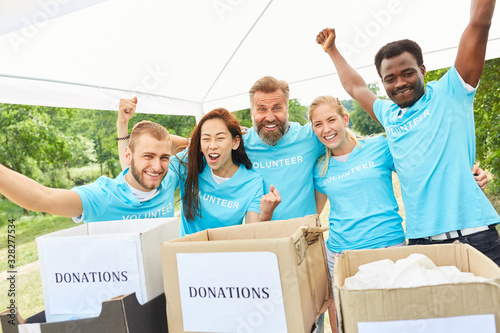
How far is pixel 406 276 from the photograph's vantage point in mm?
1037

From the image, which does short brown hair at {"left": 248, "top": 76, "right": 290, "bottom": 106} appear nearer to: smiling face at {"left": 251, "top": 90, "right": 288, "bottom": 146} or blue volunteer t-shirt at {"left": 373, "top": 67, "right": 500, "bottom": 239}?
smiling face at {"left": 251, "top": 90, "right": 288, "bottom": 146}

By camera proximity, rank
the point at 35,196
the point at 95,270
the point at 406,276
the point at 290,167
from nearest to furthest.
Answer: the point at 406,276 < the point at 95,270 < the point at 35,196 < the point at 290,167

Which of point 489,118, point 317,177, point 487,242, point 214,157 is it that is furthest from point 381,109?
point 489,118

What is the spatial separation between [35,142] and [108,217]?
1062cm

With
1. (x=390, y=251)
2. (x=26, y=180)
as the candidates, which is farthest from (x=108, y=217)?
(x=390, y=251)

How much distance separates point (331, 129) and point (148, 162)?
1.01 metres

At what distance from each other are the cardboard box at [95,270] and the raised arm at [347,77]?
1587mm

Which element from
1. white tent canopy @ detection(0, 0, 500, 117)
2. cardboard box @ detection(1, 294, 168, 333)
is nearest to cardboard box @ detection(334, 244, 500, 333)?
cardboard box @ detection(1, 294, 168, 333)

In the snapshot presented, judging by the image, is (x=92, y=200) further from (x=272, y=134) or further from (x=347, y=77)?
(x=347, y=77)

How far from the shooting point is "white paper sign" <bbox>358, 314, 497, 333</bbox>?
905 mm

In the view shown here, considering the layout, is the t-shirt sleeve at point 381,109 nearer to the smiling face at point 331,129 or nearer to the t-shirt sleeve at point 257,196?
the smiling face at point 331,129

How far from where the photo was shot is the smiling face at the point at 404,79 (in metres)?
1.82

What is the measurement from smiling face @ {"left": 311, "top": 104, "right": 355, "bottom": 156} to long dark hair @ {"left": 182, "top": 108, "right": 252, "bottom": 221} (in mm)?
447

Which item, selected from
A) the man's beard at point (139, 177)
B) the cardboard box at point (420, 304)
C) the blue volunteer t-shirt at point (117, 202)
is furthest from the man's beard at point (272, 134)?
the cardboard box at point (420, 304)
